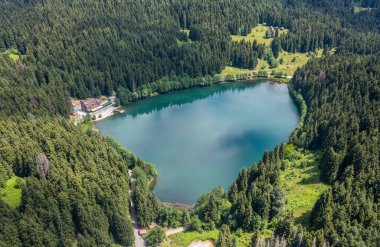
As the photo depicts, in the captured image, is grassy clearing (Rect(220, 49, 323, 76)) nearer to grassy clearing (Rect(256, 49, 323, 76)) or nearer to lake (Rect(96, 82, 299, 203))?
grassy clearing (Rect(256, 49, 323, 76))

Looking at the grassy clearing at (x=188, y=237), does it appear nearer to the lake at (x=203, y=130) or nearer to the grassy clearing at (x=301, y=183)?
the lake at (x=203, y=130)

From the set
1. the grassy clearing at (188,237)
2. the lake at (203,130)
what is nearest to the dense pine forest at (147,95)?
the grassy clearing at (188,237)

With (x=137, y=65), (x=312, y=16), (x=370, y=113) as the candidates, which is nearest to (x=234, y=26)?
(x=312, y=16)

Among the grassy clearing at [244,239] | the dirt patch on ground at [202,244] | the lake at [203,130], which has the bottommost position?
the lake at [203,130]

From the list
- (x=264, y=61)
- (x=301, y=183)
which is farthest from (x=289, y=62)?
(x=301, y=183)

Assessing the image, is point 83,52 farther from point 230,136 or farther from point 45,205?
point 45,205
